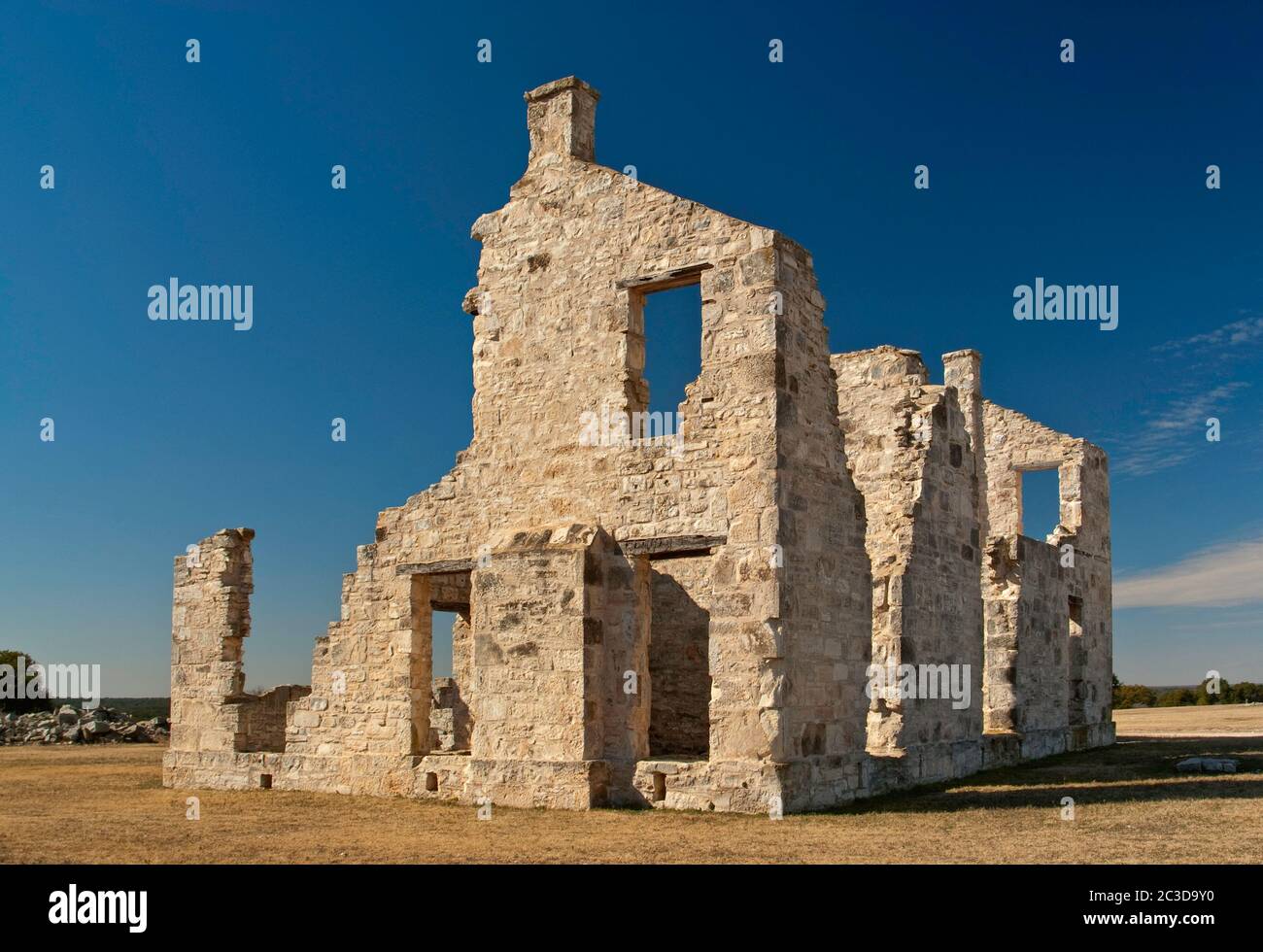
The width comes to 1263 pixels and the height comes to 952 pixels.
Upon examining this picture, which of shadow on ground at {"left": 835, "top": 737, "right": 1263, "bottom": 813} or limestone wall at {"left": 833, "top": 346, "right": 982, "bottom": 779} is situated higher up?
limestone wall at {"left": 833, "top": 346, "right": 982, "bottom": 779}

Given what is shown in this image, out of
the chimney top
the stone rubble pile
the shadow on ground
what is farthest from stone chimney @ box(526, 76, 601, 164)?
the stone rubble pile

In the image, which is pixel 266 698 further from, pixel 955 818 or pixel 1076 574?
pixel 1076 574

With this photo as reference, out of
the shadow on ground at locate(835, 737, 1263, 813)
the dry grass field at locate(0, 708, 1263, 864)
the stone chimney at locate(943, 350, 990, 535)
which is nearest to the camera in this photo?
the dry grass field at locate(0, 708, 1263, 864)

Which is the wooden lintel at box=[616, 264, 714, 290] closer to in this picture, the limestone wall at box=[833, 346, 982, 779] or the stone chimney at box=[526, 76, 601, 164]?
the stone chimney at box=[526, 76, 601, 164]

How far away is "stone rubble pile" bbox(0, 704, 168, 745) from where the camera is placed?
28.0 meters

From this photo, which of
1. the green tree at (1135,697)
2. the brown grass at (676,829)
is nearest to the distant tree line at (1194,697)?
the green tree at (1135,697)

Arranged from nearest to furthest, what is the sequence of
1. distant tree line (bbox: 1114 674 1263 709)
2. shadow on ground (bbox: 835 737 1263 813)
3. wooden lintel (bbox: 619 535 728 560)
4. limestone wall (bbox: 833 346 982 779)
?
wooden lintel (bbox: 619 535 728 560) < shadow on ground (bbox: 835 737 1263 813) < limestone wall (bbox: 833 346 982 779) < distant tree line (bbox: 1114 674 1263 709)

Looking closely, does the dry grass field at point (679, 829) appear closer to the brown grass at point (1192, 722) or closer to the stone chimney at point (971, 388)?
the stone chimney at point (971, 388)

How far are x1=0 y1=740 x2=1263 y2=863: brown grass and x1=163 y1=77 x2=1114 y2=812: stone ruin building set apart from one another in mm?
663

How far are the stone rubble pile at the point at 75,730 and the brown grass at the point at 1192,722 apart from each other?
21835 millimetres

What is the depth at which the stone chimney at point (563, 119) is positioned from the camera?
14398mm

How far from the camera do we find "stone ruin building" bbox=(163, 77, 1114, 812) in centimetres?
1239

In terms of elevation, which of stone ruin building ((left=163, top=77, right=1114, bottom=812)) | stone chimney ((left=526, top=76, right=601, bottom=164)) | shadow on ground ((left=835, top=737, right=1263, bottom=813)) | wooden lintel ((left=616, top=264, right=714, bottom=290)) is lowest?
shadow on ground ((left=835, top=737, right=1263, bottom=813))

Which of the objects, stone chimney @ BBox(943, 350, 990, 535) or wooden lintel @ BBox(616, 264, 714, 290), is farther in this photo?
stone chimney @ BBox(943, 350, 990, 535)
